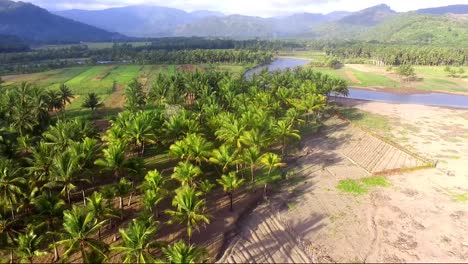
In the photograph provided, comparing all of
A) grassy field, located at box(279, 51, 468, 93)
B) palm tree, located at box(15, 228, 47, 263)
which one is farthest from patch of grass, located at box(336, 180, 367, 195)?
grassy field, located at box(279, 51, 468, 93)

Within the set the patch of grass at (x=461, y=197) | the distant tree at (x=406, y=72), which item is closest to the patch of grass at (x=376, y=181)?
the patch of grass at (x=461, y=197)

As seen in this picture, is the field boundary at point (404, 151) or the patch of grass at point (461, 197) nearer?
the patch of grass at point (461, 197)

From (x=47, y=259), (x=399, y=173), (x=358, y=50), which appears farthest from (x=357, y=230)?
(x=358, y=50)

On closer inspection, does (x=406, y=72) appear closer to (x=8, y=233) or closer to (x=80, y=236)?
(x=80, y=236)

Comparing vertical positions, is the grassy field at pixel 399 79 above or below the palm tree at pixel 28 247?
above

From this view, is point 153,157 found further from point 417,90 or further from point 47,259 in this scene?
point 417,90

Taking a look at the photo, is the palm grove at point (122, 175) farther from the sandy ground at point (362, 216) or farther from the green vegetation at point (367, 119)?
the green vegetation at point (367, 119)
